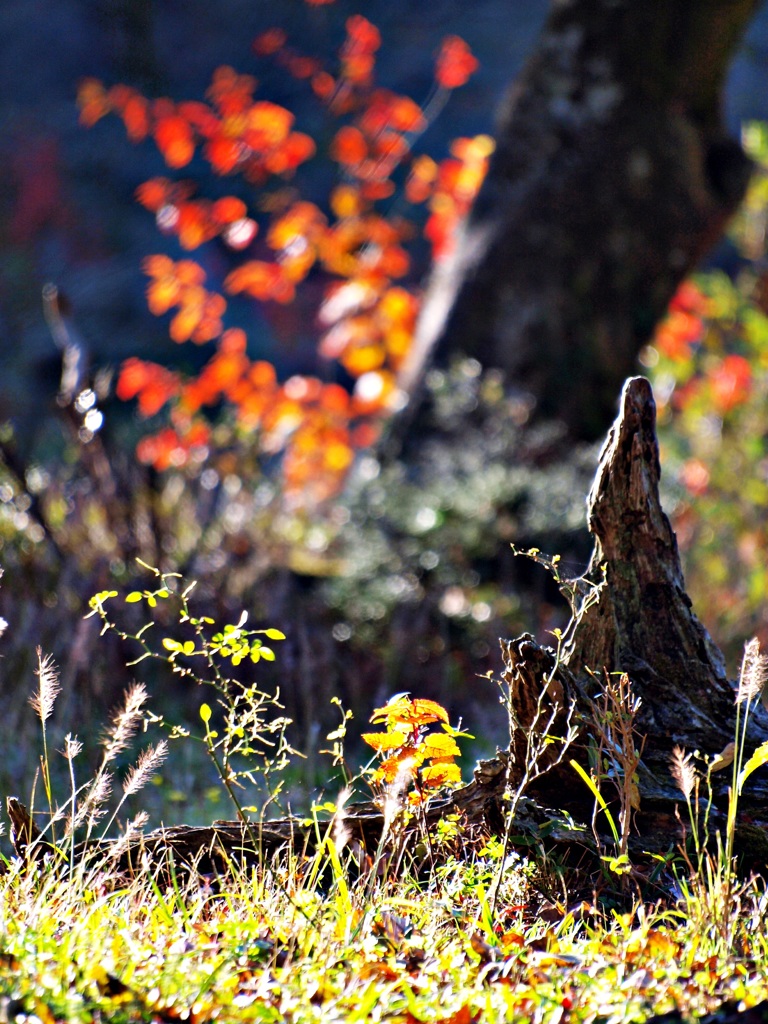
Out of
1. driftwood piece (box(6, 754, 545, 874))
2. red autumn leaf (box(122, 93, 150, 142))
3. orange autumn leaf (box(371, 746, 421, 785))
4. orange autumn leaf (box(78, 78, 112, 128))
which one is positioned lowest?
driftwood piece (box(6, 754, 545, 874))

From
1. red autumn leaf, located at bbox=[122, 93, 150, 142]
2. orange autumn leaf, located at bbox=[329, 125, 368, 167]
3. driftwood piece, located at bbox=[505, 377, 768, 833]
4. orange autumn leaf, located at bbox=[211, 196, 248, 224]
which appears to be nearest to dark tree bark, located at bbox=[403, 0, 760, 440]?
driftwood piece, located at bbox=[505, 377, 768, 833]

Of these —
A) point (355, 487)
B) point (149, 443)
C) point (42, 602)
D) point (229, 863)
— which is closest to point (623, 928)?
point (229, 863)

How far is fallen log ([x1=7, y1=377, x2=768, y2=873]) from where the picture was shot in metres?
2.22

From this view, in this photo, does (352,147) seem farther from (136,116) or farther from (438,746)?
(438,746)

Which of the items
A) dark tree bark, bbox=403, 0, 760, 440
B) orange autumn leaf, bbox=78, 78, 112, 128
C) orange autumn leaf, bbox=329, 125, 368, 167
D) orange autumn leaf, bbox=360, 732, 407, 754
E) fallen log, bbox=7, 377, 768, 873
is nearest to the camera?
orange autumn leaf, bbox=360, 732, 407, 754

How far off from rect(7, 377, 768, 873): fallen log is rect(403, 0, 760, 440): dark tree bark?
3.31 meters

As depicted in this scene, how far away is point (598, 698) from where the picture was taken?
7.26ft

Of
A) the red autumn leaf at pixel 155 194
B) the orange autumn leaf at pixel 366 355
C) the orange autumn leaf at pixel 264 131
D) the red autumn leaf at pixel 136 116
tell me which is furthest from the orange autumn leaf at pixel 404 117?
the red autumn leaf at pixel 136 116

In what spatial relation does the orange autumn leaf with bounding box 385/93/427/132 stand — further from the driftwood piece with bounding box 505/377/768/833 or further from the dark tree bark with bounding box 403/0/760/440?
the driftwood piece with bounding box 505/377/768/833

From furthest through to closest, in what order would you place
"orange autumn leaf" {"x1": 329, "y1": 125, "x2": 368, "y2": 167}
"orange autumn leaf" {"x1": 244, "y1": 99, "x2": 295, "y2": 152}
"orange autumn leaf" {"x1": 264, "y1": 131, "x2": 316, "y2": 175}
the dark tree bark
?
"orange autumn leaf" {"x1": 329, "y1": 125, "x2": 368, "y2": 167}
"orange autumn leaf" {"x1": 244, "y1": 99, "x2": 295, "y2": 152}
"orange autumn leaf" {"x1": 264, "y1": 131, "x2": 316, "y2": 175}
the dark tree bark

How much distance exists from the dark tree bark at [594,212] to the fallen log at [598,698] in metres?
3.31

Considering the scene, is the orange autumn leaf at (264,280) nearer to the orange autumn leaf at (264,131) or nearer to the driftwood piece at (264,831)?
the orange autumn leaf at (264,131)

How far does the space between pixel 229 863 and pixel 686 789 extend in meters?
0.95

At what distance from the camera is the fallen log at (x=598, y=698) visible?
2219mm
